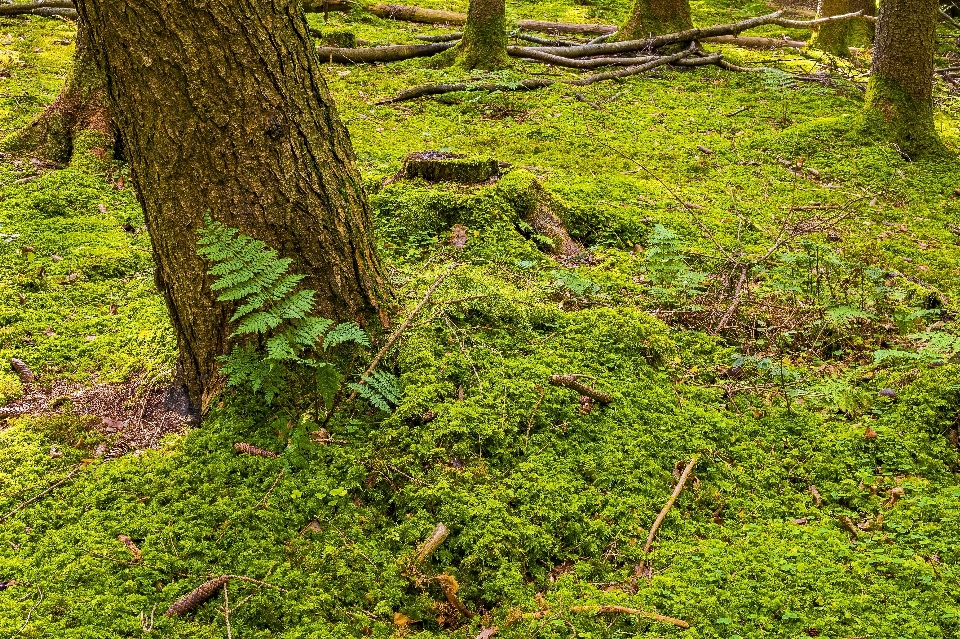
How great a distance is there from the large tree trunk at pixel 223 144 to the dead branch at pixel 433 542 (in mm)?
1120

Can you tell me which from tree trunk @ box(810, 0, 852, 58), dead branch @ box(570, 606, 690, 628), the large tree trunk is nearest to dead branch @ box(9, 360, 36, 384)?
the large tree trunk

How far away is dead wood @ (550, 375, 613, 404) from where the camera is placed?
3.40 metres

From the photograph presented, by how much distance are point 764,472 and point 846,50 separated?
1148cm

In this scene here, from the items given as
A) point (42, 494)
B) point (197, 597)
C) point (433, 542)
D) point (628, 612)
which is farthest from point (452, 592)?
point (42, 494)

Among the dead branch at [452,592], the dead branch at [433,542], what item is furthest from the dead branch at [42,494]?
the dead branch at [452,592]

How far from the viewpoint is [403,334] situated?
135 inches

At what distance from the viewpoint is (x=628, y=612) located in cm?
241

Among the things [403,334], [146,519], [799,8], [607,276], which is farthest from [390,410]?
[799,8]

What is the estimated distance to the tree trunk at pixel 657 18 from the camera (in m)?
11.3

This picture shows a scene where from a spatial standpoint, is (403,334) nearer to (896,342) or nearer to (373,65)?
(896,342)

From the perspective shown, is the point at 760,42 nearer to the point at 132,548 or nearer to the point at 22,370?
the point at 22,370

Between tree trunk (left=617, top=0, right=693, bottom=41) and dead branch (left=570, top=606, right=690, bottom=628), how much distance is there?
11.0 m

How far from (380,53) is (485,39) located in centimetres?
181

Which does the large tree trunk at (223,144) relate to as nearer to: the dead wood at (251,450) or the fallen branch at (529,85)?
Result: the dead wood at (251,450)
